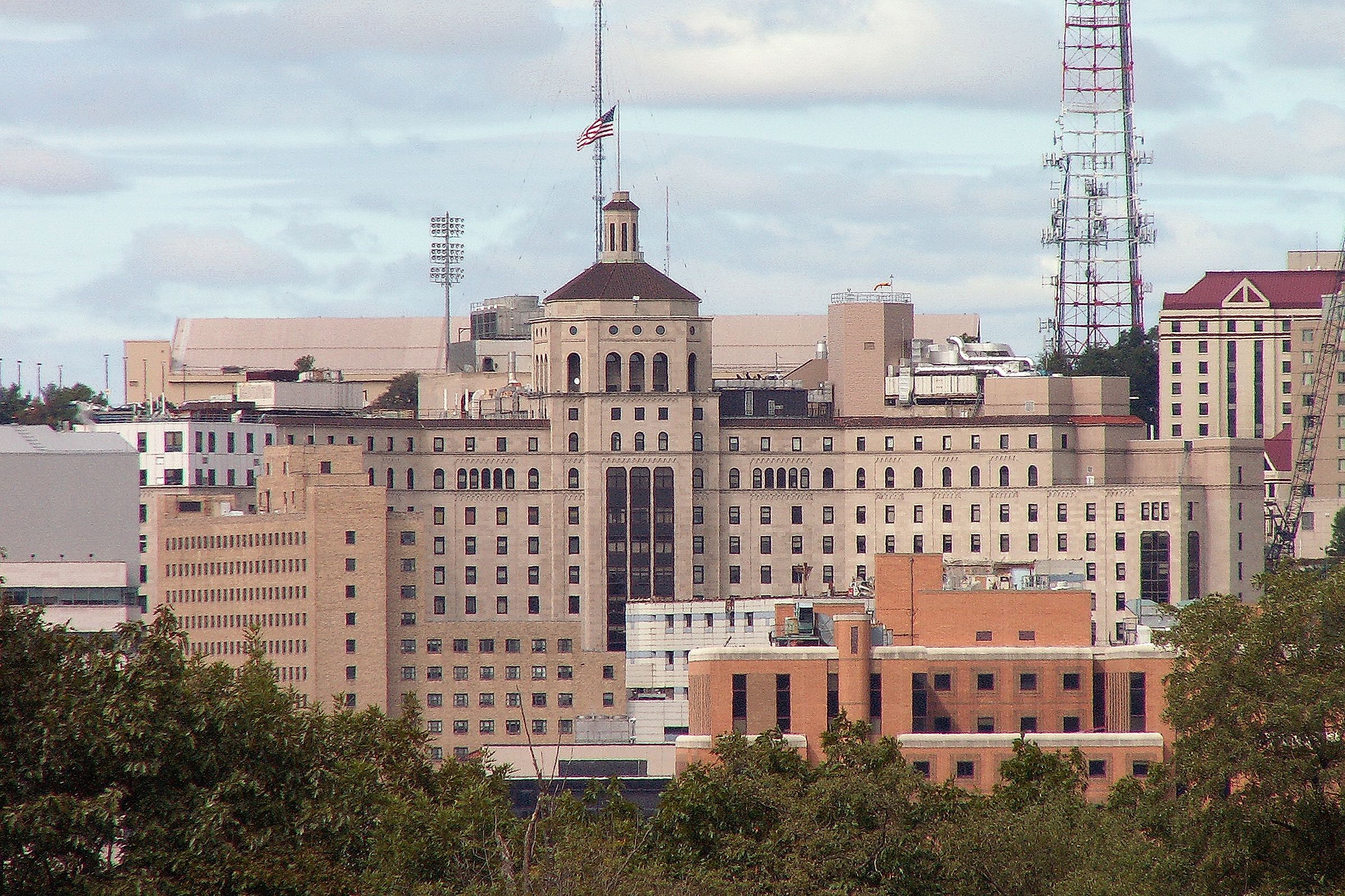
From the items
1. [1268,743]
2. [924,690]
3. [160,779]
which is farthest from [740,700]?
[160,779]

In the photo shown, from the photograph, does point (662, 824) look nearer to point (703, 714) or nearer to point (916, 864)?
point (916, 864)

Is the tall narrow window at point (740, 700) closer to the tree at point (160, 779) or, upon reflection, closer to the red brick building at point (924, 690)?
the red brick building at point (924, 690)

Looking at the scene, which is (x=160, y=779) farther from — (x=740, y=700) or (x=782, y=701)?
(x=782, y=701)

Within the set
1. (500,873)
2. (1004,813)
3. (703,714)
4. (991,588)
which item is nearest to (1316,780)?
(500,873)

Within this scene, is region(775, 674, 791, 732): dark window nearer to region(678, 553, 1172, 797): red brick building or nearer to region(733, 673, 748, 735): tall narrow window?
region(678, 553, 1172, 797): red brick building

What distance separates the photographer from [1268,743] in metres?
64.9

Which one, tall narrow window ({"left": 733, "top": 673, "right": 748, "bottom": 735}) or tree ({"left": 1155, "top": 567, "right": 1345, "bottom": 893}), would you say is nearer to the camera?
tree ({"left": 1155, "top": 567, "right": 1345, "bottom": 893})

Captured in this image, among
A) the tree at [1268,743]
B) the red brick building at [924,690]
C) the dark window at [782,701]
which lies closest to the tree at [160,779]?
the tree at [1268,743]

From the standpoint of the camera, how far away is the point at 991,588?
139125 millimetres

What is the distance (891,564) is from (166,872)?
92.1 meters

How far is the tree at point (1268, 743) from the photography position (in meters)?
64.2

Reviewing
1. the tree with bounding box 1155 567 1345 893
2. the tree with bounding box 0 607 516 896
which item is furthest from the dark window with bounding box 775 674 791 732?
the tree with bounding box 0 607 516 896

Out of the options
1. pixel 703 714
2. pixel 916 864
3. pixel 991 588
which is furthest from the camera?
pixel 991 588

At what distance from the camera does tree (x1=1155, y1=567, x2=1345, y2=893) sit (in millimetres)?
64250
